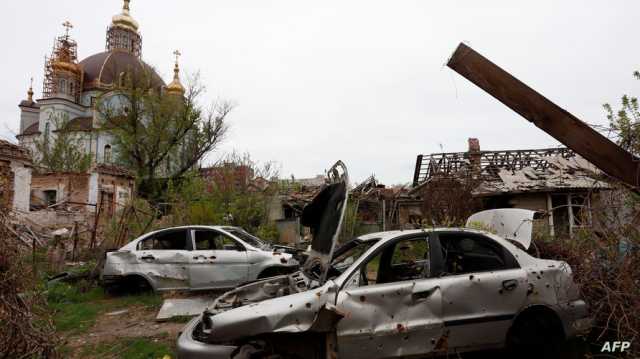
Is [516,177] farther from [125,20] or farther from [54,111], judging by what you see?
[125,20]

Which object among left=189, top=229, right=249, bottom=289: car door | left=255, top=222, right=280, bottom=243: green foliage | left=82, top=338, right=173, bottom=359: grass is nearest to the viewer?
left=82, top=338, right=173, bottom=359: grass

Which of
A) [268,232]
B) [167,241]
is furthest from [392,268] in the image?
[268,232]

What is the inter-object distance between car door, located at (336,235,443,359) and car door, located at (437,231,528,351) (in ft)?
0.46

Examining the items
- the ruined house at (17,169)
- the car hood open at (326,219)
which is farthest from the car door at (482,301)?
the ruined house at (17,169)

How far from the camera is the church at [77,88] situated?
37188 millimetres

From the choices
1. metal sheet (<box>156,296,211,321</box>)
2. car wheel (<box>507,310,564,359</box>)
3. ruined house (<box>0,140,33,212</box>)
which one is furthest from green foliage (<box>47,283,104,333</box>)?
ruined house (<box>0,140,33,212</box>)

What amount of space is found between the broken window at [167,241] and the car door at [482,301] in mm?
5534

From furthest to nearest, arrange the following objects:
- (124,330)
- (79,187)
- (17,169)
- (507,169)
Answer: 1. (79,187)
2. (507,169)
3. (17,169)
4. (124,330)

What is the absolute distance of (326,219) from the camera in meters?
A: 3.98

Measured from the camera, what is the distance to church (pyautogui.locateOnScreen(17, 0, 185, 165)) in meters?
37.2

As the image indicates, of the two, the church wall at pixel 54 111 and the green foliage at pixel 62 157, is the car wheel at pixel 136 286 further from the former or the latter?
the church wall at pixel 54 111

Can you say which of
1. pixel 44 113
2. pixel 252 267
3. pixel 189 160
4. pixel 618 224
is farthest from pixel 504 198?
pixel 44 113

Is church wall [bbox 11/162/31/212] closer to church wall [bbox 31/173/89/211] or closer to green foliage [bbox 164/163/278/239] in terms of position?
church wall [bbox 31/173/89/211]

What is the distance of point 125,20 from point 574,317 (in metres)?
56.2
